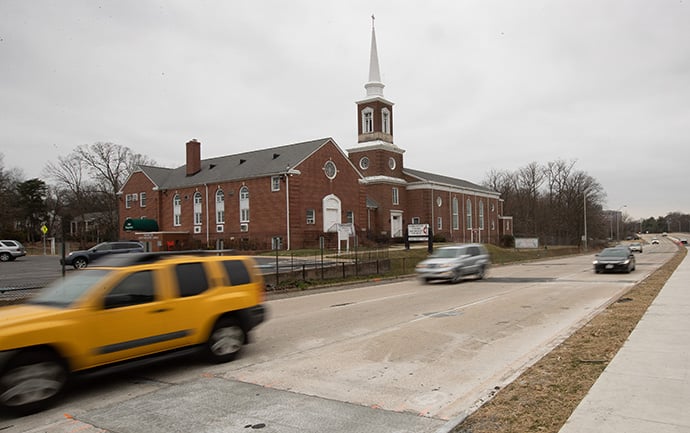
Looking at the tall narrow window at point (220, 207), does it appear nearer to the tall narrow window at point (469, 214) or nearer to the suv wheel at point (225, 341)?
the tall narrow window at point (469, 214)

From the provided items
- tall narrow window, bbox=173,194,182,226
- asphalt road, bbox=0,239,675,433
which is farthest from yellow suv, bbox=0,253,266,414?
tall narrow window, bbox=173,194,182,226

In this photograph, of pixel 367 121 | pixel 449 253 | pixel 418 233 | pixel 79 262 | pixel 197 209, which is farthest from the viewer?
pixel 367 121

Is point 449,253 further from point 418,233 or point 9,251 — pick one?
point 9,251

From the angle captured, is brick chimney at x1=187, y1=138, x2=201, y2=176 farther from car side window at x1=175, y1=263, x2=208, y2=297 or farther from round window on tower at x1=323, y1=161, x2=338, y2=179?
car side window at x1=175, y1=263, x2=208, y2=297

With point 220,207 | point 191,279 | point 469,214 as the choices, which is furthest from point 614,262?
point 469,214

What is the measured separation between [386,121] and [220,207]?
82.6ft

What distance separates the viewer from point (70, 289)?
672cm

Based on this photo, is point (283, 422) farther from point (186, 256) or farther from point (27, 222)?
point (27, 222)

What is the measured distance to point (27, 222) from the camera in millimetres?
83000

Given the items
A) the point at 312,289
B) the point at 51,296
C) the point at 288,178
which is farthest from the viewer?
the point at 288,178

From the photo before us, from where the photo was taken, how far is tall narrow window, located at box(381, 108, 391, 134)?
6481 centimetres

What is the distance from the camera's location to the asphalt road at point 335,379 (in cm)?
538

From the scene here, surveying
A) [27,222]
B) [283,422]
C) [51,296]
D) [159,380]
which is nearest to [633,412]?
[283,422]

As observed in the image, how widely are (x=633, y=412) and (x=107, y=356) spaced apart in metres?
6.00
